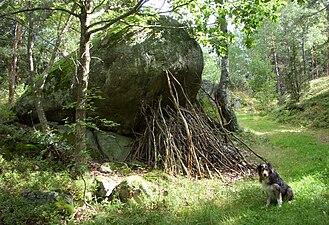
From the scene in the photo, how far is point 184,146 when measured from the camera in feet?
24.7

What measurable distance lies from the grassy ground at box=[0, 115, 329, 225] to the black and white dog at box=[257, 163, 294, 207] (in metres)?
0.14

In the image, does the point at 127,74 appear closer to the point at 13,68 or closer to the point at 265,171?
the point at 265,171

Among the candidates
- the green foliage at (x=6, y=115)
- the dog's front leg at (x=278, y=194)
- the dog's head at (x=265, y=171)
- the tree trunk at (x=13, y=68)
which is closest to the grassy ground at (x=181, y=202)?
the dog's front leg at (x=278, y=194)

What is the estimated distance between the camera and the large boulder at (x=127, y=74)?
771cm

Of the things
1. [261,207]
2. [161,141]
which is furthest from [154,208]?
[161,141]

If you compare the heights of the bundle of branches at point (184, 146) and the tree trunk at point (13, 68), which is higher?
the tree trunk at point (13, 68)

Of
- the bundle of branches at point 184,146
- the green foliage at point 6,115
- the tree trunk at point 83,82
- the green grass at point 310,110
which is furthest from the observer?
the green grass at point 310,110

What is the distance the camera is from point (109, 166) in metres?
6.94

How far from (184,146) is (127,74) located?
2410 mm

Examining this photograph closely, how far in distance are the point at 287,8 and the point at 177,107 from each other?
1017 inches

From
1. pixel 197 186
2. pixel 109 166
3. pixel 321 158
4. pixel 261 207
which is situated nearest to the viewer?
pixel 261 207

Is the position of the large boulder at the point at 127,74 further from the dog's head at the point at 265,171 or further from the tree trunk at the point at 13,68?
the tree trunk at the point at 13,68

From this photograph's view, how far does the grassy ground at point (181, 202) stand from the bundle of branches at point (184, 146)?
1.69 ft

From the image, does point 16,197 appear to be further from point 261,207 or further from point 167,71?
point 167,71
